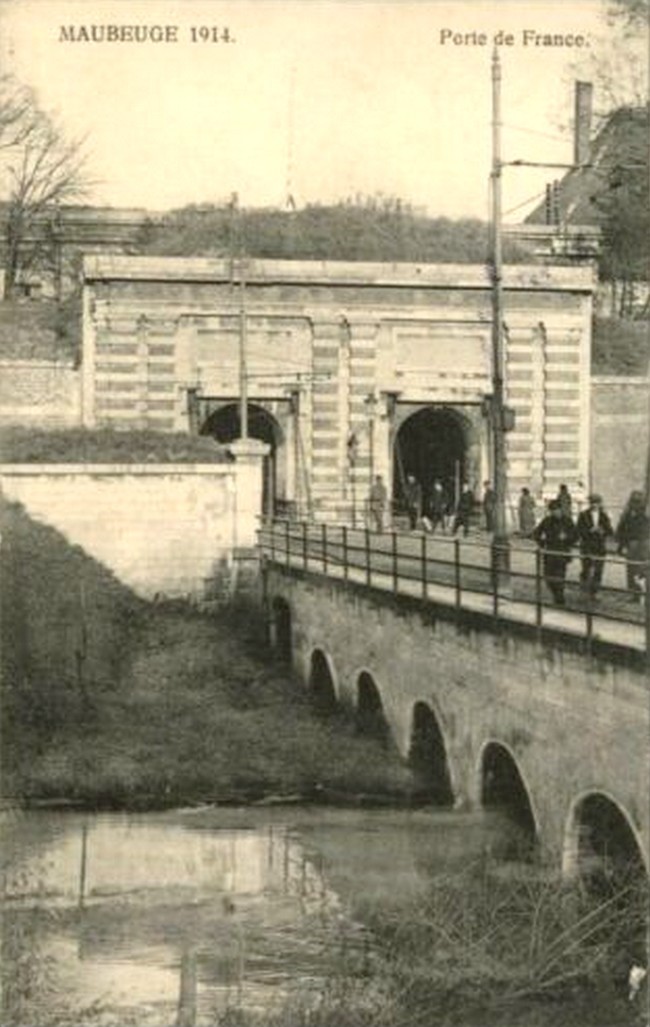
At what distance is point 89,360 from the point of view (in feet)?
128

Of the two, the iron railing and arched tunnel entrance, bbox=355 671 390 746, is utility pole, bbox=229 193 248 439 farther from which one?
arched tunnel entrance, bbox=355 671 390 746

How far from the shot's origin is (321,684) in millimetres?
27000

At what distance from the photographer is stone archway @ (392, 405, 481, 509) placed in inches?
1599

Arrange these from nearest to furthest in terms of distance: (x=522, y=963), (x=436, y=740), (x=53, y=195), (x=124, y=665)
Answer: (x=522, y=963) < (x=436, y=740) < (x=124, y=665) < (x=53, y=195)

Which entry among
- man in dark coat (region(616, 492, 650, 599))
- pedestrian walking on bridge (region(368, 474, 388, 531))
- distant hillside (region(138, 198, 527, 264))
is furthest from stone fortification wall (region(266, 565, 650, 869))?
distant hillside (region(138, 198, 527, 264))

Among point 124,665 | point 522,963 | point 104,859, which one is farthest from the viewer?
point 124,665

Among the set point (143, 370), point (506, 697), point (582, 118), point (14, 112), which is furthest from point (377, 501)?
point (506, 697)

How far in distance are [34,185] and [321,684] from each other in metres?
24.1

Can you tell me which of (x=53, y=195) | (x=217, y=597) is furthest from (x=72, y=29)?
(x=53, y=195)

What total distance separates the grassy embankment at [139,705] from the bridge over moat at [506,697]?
0.96 m

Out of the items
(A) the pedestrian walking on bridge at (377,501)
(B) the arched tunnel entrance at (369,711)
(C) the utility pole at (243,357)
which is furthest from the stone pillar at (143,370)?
(B) the arched tunnel entrance at (369,711)

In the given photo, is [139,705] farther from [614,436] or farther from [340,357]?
[614,436]

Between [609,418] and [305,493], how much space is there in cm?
861

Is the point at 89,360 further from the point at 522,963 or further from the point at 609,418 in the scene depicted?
the point at 522,963
